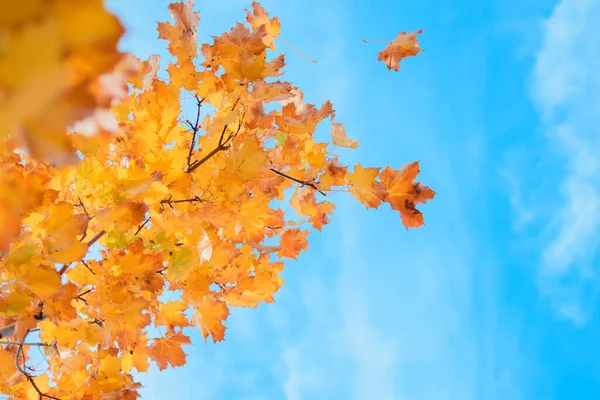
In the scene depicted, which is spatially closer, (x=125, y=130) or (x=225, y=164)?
(x=225, y=164)

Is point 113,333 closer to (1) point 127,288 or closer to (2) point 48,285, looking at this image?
(1) point 127,288

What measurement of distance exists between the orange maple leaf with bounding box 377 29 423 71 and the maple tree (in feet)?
0.04

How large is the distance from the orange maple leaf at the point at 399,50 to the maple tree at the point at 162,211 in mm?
11

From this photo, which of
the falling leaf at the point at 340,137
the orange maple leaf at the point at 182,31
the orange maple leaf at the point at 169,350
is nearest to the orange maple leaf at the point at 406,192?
the falling leaf at the point at 340,137

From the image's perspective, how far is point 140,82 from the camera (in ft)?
8.47

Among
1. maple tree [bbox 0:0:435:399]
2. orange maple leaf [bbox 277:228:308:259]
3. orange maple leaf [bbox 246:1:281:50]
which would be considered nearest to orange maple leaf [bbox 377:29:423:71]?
maple tree [bbox 0:0:435:399]

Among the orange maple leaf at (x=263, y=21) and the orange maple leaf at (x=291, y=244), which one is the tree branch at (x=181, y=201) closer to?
the orange maple leaf at (x=291, y=244)

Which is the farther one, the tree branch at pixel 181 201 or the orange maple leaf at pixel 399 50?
the orange maple leaf at pixel 399 50

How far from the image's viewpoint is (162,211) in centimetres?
243

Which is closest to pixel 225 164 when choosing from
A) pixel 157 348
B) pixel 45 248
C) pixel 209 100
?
pixel 209 100

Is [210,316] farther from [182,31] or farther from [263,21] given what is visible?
[263,21]

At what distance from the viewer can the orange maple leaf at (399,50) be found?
107 inches

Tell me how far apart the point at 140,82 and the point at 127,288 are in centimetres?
116

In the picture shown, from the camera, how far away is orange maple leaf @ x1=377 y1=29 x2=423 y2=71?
2.71 metres
